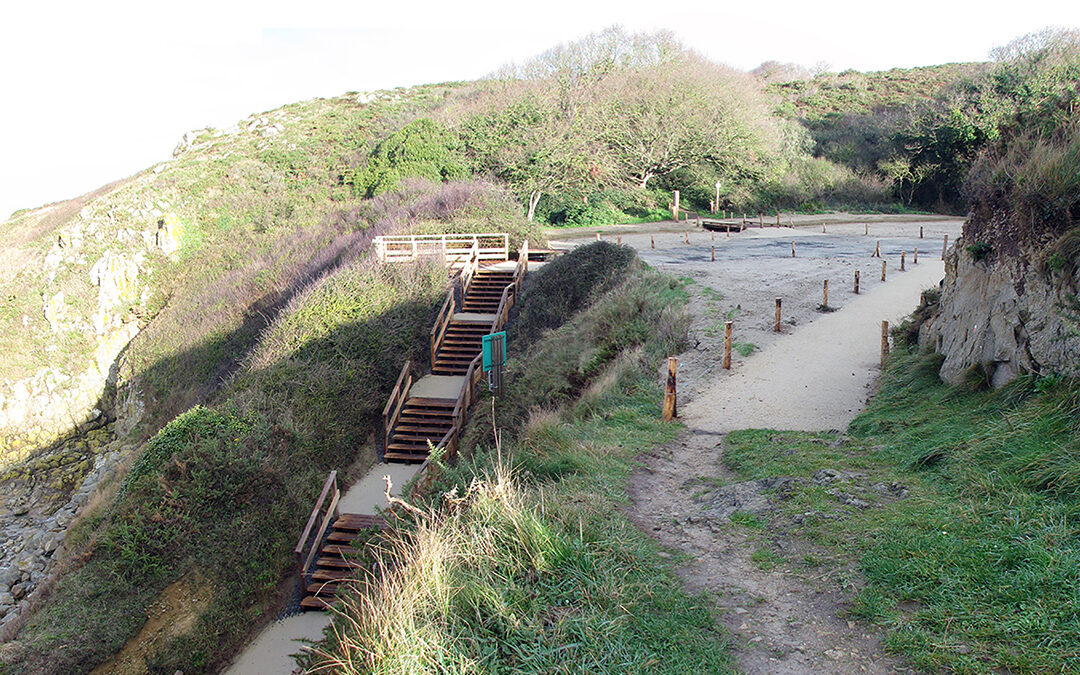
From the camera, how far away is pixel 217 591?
44.2 feet

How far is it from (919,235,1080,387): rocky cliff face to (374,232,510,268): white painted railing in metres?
17.3

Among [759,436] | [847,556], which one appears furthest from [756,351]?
[847,556]

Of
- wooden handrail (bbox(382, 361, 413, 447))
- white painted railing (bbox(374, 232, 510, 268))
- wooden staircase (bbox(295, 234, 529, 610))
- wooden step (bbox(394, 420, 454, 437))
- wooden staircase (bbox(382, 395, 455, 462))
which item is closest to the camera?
wooden staircase (bbox(295, 234, 529, 610))

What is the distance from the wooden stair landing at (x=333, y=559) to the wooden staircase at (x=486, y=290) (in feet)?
33.9

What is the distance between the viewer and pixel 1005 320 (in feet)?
30.2

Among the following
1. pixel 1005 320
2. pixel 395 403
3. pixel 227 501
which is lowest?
pixel 227 501

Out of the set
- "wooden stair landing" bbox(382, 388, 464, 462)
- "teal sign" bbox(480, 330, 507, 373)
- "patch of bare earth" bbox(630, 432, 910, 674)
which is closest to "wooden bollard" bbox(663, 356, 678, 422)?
"patch of bare earth" bbox(630, 432, 910, 674)

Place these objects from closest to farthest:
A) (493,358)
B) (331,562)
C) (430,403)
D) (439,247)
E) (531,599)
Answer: (531,599)
(331,562)
(493,358)
(430,403)
(439,247)

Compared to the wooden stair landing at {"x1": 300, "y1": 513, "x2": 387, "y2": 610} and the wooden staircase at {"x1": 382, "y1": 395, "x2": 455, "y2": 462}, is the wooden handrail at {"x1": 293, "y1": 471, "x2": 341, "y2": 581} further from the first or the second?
the wooden staircase at {"x1": 382, "y1": 395, "x2": 455, "y2": 462}

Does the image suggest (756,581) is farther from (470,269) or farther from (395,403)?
(470,269)

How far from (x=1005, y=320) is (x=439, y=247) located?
19777 mm

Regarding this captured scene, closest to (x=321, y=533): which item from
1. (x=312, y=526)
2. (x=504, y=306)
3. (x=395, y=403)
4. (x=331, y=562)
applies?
(x=312, y=526)

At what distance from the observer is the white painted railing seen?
25156mm

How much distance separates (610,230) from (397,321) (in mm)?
19966
